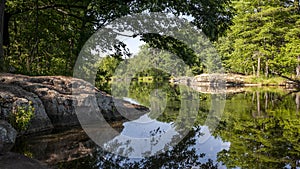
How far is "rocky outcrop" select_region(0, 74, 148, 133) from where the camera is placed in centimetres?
761

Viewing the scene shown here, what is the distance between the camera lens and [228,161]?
19.1ft

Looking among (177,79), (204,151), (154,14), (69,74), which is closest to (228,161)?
(204,151)

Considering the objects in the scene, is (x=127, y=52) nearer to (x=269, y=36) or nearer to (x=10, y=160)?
(x=10, y=160)

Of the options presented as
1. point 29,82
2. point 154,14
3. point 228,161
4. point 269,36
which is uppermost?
point 269,36

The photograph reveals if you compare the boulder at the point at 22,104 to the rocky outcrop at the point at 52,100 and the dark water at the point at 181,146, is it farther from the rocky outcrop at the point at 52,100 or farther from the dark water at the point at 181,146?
the dark water at the point at 181,146

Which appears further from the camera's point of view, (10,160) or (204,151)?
(204,151)

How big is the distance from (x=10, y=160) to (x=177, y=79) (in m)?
45.1

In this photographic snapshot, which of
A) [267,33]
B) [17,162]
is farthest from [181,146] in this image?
[267,33]

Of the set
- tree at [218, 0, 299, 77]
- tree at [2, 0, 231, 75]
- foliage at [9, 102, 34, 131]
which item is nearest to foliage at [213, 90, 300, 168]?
tree at [2, 0, 231, 75]

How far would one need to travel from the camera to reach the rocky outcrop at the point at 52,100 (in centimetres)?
761

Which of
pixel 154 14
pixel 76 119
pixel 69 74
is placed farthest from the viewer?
pixel 69 74

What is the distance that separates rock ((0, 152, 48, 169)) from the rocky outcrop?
2.12m

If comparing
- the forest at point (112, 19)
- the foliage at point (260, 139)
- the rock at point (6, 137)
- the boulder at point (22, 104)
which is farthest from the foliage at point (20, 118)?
the foliage at point (260, 139)

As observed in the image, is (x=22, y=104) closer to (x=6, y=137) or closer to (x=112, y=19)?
(x=6, y=137)
